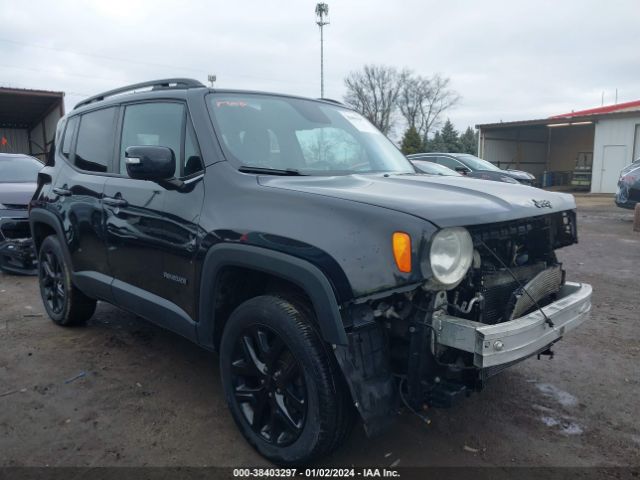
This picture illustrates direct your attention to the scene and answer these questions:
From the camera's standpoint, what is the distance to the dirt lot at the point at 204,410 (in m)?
2.72

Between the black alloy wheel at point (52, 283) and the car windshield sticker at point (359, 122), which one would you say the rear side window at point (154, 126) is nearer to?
the car windshield sticker at point (359, 122)

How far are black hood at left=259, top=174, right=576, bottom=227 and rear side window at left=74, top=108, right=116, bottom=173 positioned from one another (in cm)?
170

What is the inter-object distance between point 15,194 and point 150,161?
5.19 meters

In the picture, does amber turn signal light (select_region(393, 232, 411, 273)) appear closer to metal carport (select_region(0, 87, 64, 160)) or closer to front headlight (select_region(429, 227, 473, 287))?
front headlight (select_region(429, 227, 473, 287))

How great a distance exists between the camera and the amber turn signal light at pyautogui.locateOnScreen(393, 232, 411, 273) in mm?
2090

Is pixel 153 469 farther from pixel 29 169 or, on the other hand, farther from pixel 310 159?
pixel 29 169

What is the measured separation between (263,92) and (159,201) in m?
1.04

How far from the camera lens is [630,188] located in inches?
443

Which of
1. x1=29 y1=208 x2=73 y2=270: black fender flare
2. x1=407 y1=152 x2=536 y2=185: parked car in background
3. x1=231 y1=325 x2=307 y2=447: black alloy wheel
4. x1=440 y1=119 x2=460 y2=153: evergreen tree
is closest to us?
x1=231 y1=325 x2=307 y2=447: black alloy wheel

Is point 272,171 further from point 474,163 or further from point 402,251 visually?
point 474,163

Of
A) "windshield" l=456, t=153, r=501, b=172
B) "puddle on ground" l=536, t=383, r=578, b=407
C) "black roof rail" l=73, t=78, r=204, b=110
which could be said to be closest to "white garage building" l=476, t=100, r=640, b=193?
"windshield" l=456, t=153, r=501, b=172

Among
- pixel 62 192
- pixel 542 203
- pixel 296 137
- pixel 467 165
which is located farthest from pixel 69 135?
pixel 467 165

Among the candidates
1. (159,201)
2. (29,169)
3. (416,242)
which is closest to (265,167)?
(159,201)

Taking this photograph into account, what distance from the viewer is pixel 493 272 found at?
252cm
